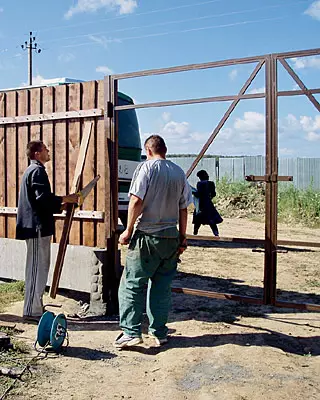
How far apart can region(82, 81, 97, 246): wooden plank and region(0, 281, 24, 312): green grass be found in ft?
4.23

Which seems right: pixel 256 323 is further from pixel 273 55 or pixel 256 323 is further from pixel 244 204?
pixel 244 204

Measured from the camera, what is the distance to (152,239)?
15.5 ft

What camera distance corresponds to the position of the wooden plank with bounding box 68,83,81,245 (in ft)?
20.6

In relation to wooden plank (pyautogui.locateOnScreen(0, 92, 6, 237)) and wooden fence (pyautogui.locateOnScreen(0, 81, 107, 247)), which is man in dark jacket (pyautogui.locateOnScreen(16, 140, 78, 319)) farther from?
wooden plank (pyautogui.locateOnScreen(0, 92, 6, 237))

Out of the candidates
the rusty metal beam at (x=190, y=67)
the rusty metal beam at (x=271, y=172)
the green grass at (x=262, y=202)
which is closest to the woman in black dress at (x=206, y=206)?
the rusty metal beam at (x=190, y=67)

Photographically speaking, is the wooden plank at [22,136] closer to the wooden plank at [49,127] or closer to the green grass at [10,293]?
the wooden plank at [49,127]

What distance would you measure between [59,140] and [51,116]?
322 millimetres

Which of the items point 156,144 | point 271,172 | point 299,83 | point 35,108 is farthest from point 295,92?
point 35,108

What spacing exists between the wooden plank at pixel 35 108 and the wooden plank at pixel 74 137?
562mm

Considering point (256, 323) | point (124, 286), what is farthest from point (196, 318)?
point (124, 286)

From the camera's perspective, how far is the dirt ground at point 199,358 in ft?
12.4

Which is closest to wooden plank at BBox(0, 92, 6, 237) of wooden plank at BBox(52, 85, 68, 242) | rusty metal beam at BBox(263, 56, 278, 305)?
wooden plank at BBox(52, 85, 68, 242)

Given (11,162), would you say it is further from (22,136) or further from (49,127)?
(49,127)

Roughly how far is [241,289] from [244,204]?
1419 cm
